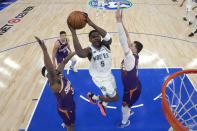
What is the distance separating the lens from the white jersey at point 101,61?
107 inches

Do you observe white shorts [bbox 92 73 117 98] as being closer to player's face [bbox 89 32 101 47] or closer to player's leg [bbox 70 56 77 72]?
player's face [bbox 89 32 101 47]

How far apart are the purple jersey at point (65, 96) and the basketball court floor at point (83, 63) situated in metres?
1.03

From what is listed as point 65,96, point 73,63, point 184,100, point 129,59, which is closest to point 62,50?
point 73,63

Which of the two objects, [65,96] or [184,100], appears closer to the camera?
[65,96]

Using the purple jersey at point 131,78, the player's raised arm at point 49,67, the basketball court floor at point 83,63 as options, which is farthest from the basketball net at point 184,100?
the player's raised arm at point 49,67

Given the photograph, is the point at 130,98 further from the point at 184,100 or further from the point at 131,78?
the point at 184,100

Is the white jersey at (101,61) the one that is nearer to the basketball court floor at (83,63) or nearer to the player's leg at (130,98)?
the player's leg at (130,98)

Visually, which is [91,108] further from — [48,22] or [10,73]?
[48,22]

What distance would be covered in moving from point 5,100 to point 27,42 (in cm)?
339

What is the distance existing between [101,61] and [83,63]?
2907 millimetres

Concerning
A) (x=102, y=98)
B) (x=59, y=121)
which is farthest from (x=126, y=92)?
(x=59, y=121)

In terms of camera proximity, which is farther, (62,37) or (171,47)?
(171,47)

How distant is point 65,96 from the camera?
8.50ft

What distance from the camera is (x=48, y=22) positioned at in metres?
8.88
